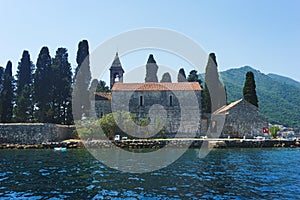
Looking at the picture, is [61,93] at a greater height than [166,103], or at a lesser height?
greater

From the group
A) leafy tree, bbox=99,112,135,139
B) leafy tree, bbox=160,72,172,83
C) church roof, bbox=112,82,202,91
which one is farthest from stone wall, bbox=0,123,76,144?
leafy tree, bbox=160,72,172,83

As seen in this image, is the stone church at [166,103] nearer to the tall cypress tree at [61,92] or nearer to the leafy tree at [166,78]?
the tall cypress tree at [61,92]

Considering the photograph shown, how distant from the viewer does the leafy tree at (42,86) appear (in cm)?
3725

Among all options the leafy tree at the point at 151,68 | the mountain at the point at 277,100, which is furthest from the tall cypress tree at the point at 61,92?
the mountain at the point at 277,100

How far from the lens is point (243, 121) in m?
34.4

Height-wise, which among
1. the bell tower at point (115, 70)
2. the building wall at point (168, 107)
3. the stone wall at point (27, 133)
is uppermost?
the bell tower at point (115, 70)

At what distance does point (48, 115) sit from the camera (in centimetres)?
3650

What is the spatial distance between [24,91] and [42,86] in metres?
2.21

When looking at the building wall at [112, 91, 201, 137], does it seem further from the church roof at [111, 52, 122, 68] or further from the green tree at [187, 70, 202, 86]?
the green tree at [187, 70, 202, 86]

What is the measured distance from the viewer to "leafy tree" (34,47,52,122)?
37250 millimetres

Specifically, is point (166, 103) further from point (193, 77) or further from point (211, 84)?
point (193, 77)

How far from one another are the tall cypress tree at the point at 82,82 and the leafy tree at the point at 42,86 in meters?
3.09

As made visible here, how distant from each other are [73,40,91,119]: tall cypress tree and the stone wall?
749cm

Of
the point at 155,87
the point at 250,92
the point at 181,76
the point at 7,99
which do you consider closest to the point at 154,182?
the point at 155,87
